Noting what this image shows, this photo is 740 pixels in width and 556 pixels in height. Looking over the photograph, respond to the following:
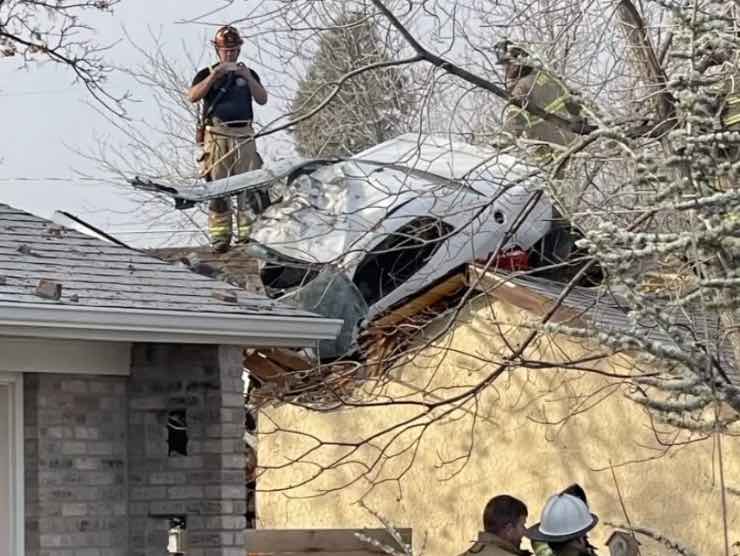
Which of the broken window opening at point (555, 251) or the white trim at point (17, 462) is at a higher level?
the broken window opening at point (555, 251)

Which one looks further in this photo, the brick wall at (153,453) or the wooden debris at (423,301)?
the wooden debris at (423,301)

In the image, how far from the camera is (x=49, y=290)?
28.8ft

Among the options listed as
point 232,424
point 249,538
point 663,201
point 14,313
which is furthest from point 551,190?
point 249,538

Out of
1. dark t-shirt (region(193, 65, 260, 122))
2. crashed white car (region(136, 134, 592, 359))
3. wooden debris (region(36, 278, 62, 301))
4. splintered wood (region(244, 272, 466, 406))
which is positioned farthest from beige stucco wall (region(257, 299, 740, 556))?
wooden debris (region(36, 278, 62, 301))

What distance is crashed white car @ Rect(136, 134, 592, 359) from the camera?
13.5 metres

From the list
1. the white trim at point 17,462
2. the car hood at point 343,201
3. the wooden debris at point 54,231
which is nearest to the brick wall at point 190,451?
the white trim at point 17,462

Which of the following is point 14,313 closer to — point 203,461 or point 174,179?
point 203,461

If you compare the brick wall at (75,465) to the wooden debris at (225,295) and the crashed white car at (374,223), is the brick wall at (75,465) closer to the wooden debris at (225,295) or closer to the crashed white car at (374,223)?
the wooden debris at (225,295)

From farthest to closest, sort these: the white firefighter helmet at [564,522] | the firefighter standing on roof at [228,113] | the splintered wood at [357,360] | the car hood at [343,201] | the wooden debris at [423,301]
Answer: the firefighter standing on roof at [228,113]
the wooden debris at [423,301]
the splintered wood at [357,360]
the car hood at [343,201]
the white firefighter helmet at [564,522]

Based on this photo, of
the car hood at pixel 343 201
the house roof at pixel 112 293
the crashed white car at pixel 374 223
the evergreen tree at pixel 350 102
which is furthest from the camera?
the evergreen tree at pixel 350 102

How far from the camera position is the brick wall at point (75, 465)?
30.2ft

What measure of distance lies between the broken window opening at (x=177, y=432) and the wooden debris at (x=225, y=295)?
2.16ft

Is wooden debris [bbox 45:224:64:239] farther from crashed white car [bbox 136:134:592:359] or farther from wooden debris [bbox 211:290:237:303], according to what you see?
crashed white car [bbox 136:134:592:359]

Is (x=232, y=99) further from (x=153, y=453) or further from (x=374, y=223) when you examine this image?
(x=153, y=453)
